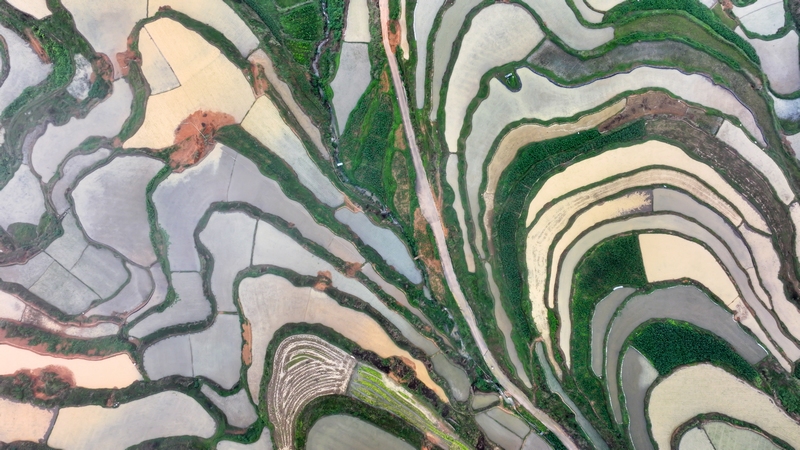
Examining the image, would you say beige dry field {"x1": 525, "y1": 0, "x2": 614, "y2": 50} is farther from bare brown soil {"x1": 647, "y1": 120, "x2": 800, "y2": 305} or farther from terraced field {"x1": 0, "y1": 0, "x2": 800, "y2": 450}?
bare brown soil {"x1": 647, "y1": 120, "x2": 800, "y2": 305}

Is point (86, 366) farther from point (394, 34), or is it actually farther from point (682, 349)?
point (682, 349)

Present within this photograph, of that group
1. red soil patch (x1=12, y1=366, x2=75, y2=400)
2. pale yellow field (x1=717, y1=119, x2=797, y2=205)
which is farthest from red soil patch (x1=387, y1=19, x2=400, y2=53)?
red soil patch (x1=12, y1=366, x2=75, y2=400)

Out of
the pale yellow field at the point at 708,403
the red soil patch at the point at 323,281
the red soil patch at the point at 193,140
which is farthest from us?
the red soil patch at the point at 193,140

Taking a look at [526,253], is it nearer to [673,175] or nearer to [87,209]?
[673,175]

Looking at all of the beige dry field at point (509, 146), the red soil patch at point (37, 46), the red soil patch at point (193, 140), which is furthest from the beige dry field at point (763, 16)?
the red soil patch at point (37, 46)

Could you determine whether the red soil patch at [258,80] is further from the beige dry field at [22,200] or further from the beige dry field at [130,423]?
the beige dry field at [130,423]

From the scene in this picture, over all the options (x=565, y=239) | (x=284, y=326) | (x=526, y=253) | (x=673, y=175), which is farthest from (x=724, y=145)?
(x=284, y=326)
